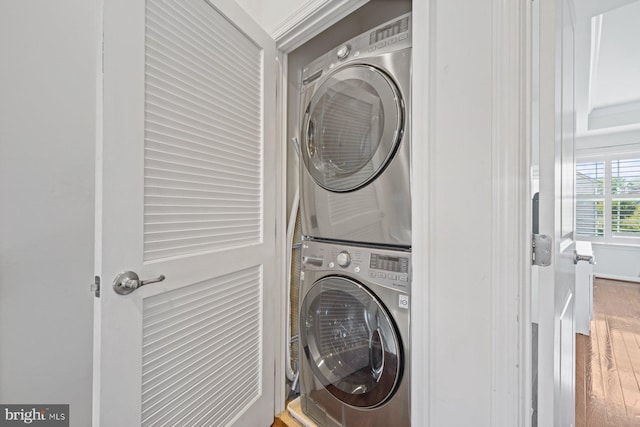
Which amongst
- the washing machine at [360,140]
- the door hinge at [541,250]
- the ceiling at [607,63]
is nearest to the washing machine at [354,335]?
the washing machine at [360,140]

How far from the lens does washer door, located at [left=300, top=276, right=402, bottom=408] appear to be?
1.08m

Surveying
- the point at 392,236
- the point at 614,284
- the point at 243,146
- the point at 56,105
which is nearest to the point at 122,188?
the point at 56,105

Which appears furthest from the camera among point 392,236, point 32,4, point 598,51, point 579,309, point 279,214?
point 598,51

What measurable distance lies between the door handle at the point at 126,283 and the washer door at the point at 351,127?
82 centimetres

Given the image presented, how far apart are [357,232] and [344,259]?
0.44 feet

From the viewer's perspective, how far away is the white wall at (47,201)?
0.84 meters

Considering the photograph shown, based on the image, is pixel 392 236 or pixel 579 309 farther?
pixel 579 309

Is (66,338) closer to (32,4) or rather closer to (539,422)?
(32,4)

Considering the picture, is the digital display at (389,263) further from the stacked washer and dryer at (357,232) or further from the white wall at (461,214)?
the white wall at (461,214)

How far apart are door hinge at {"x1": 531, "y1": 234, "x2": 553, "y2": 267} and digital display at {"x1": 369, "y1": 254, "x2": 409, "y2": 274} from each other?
39 centimetres

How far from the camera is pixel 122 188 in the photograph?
32.0 inches

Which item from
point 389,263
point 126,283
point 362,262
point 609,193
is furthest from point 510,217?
point 609,193

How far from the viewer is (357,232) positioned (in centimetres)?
119

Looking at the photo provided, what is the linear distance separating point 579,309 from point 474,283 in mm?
2688
